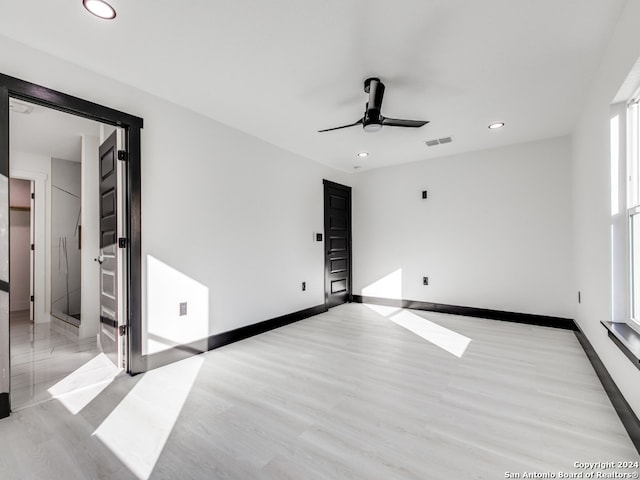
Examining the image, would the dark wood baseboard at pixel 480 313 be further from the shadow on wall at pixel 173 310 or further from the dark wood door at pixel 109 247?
the dark wood door at pixel 109 247

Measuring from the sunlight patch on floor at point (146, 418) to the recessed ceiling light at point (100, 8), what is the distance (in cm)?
247

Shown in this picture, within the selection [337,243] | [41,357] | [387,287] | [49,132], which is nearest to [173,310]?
[41,357]

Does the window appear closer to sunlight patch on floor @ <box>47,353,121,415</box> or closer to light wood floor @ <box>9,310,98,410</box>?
sunlight patch on floor @ <box>47,353,121,415</box>

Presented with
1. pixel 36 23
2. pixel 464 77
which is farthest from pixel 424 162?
pixel 36 23

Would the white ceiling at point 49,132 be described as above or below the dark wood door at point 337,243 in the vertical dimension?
above

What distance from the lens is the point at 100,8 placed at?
5.93 feet

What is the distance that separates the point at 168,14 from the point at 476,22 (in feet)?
6.21

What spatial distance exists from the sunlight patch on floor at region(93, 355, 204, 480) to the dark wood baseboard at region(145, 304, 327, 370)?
0.12 metres

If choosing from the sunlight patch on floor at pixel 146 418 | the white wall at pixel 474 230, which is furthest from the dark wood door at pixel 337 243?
the sunlight patch on floor at pixel 146 418

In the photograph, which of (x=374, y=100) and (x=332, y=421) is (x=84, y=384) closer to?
(x=332, y=421)

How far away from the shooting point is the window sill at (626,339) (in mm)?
1605

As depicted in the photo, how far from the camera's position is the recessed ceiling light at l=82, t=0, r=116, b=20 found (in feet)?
5.78

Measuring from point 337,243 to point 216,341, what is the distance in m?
2.79

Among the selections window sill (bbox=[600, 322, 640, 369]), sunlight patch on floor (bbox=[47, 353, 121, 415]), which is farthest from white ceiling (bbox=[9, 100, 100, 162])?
window sill (bbox=[600, 322, 640, 369])
